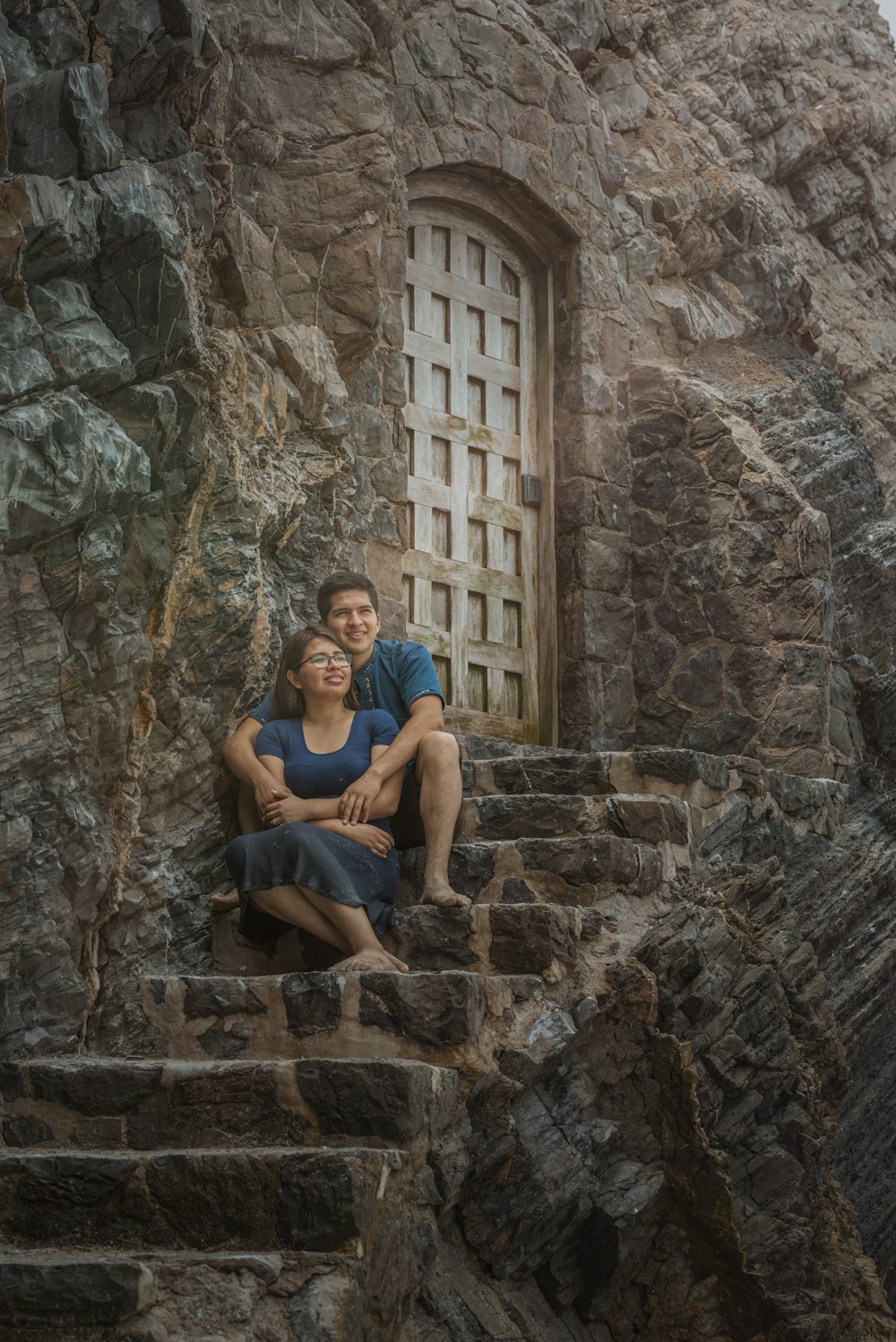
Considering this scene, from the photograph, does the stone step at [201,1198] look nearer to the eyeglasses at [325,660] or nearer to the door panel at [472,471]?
the eyeglasses at [325,660]

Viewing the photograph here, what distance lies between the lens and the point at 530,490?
26.4 feet

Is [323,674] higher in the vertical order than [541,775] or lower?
higher

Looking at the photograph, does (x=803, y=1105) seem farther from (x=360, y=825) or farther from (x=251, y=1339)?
(x=251, y=1339)

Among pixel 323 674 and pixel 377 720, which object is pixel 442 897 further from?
pixel 323 674

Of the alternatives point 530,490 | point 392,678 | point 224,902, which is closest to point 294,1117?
point 224,902

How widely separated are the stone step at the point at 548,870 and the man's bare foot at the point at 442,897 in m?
0.37

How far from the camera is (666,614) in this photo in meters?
8.01

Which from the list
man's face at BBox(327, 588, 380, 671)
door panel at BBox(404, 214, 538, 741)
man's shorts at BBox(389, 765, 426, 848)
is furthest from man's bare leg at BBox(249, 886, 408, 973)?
door panel at BBox(404, 214, 538, 741)

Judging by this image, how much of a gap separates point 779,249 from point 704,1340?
6.51m

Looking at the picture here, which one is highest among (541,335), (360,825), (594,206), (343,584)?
(594,206)

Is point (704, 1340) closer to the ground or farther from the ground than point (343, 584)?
closer to the ground

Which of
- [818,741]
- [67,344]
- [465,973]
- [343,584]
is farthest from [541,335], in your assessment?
[465,973]

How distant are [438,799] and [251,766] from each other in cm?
64

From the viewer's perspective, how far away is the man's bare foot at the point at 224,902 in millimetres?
4898
